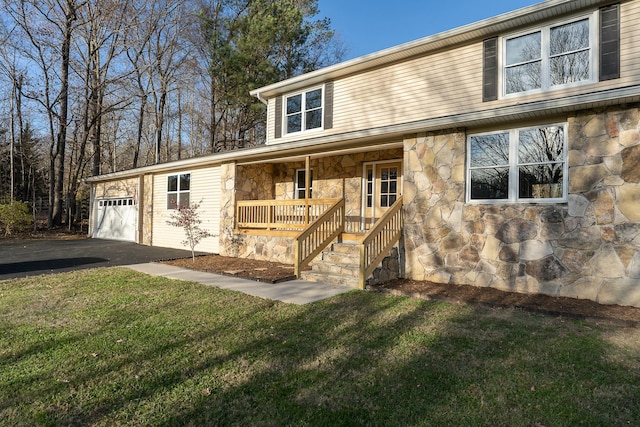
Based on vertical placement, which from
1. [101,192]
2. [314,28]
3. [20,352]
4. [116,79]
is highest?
[314,28]

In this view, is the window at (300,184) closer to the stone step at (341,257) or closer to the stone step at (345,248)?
the stone step at (345,248)

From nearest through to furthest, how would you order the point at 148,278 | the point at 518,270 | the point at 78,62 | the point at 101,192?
1. the point at 518,270
2. the point at 148,278
3. the point at 101,192
4. the point at 78,62

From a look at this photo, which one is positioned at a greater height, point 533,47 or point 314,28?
point 314,28

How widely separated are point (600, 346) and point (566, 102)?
355cm

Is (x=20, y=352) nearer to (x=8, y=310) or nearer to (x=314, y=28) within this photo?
(x=8, y=310)

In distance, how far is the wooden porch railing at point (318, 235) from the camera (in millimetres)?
7547

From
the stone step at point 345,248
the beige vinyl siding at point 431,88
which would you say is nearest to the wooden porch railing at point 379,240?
the stone step at point 345,248

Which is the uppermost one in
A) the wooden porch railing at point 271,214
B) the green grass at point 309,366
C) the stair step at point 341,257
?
the wooden porch railing at point 271,214

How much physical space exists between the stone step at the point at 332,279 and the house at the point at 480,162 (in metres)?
0.12

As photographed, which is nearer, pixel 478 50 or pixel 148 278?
pixel 148 278

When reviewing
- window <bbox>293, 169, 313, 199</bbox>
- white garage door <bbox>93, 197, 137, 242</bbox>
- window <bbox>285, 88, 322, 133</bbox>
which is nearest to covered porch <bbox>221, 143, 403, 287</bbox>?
window <bbox>293, 169, 313, 199</bbox>

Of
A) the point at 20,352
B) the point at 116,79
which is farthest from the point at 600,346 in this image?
the point at 116,79

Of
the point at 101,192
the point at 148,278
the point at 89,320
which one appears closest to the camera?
the point at 89,320

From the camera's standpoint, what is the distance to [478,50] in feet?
27.6
